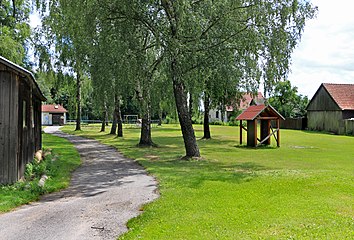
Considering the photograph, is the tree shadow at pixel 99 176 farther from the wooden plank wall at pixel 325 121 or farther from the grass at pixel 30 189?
the wooden plank wall at pixel 325 121

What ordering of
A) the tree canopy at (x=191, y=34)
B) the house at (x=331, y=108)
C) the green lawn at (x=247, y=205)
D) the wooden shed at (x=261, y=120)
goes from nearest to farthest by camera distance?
the green lawn at (x=247, y=205) → the tree canopy at (x=191, y=34) → the wooden shed at (x=261, y=120) → the house at (x=331, y=108)

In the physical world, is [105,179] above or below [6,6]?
below

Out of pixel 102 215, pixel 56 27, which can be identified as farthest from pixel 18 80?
pixel 56 27

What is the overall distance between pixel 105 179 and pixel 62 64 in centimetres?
2082

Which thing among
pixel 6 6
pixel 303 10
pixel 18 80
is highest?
pixel 6 6

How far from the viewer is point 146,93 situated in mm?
14953

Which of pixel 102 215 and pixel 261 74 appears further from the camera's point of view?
pixel 261 74

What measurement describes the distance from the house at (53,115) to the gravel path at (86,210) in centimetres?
5381

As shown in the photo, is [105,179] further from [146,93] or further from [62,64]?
[62,64]

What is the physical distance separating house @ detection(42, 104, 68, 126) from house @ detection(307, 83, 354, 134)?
138 feet

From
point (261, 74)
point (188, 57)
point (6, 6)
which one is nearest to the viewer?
point (188, 57)

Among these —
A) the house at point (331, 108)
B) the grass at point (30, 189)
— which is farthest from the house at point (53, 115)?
the grass at point (30, 189)

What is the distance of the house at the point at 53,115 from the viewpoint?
61.8 m

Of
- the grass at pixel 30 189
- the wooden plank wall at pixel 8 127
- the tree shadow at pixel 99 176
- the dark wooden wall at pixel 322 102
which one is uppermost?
the dark wooden wall at pixel 322 102
